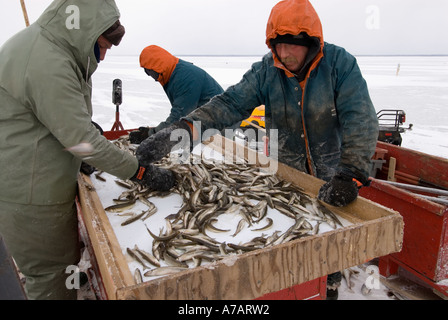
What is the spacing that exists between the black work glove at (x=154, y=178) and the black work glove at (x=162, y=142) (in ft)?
0.32

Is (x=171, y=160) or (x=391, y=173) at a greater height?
(x=171, y=160)

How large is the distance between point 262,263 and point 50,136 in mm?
1754

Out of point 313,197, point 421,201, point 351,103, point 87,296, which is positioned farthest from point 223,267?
point 87,296

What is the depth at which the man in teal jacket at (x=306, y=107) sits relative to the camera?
104 inches

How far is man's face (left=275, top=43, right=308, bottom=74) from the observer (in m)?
2.78

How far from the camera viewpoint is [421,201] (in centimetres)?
311

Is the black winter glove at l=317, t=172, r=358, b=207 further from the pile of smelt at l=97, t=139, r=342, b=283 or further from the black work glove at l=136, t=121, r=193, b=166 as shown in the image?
the black work glove at l=136, t=121, r=193, b=166

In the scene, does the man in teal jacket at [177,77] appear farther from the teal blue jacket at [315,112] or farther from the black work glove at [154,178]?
the black work glove at [154,178]

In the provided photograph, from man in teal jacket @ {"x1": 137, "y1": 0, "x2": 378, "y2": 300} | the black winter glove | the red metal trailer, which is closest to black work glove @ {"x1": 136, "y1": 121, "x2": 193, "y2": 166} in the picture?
man in teal jacket @ {"x1": 137, "y1": 0, "x2": 378, "y2": 300}

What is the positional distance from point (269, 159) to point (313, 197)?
2.76 ft

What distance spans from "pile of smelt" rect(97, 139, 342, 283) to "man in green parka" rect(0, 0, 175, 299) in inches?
18.2

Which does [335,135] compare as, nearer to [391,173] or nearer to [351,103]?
[351,103]

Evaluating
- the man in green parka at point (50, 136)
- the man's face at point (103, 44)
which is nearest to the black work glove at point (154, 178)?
the man in green parka at point (50, 136)

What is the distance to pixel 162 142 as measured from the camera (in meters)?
3.07
